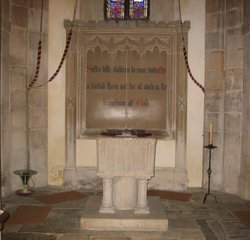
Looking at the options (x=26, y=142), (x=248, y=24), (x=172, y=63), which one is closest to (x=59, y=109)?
(x=26, y=142)

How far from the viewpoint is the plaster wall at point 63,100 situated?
6.19 meters

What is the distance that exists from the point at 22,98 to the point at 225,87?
377cm

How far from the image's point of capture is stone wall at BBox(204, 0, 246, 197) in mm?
5785

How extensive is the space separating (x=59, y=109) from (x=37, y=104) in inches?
16.6

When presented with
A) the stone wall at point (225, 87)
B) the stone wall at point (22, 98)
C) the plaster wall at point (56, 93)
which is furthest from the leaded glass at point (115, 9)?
the stone wall at point (225, 87)

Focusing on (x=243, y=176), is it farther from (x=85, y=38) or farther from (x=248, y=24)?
(x=85, y=38)

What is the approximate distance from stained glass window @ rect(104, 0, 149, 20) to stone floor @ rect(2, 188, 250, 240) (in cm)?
352

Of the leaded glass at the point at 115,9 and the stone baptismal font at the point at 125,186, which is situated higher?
the leaded glass at the point at 115,9

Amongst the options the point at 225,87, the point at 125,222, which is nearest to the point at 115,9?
the point at 225,87

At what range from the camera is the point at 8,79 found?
5.81 m

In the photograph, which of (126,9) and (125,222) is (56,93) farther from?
(125,222)

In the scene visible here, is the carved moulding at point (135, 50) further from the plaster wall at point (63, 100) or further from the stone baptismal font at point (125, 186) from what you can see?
the stone baptismal font at point (125, 186)

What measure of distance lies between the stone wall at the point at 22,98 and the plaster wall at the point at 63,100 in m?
0.15

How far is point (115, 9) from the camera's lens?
632 cm
